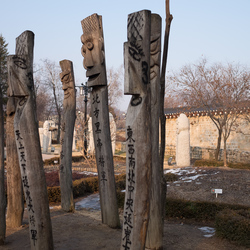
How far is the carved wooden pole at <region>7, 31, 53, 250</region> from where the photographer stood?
4418mm

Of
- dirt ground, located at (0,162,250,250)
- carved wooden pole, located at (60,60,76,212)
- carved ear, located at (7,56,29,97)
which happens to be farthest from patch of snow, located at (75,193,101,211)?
carved ear, located at (7,56,29,97)

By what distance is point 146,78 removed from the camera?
142 inches

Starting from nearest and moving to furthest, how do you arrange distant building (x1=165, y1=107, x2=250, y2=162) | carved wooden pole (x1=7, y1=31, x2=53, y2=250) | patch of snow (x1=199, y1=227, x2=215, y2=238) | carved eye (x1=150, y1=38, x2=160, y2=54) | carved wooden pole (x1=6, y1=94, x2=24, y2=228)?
carved wooden pole (x1=7, y1=31, x2=53, y2=250) < carved eye (x1=150, y1=38, x2=160, y2=54) < patch of snow (x1=199, y1=227, x2=215, y2=238) < carved wooden pole (x1=6, y1=94, x2=24, y2=228) < distant building (x1=165, y1=107, x2=250, y2=162)

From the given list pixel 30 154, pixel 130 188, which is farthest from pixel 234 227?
pixel 30 154

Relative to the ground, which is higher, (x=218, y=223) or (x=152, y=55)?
(x=152, y=55)

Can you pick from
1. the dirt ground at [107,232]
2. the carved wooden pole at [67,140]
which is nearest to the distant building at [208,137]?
the dirt ground at [107,232]

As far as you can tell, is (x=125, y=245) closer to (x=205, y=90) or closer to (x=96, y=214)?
(x=96, y=214)

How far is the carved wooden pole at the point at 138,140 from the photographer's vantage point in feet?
11.6

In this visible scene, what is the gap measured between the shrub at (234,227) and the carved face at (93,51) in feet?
10.7

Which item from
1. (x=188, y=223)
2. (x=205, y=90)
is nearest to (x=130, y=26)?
(x=188, y=223)

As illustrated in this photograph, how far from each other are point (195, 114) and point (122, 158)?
704 cm

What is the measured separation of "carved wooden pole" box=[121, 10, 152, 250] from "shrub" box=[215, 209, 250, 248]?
8.01ft

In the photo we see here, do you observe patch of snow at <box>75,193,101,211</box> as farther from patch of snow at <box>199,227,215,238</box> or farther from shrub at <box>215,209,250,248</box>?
shrub at <box>215,209,250,248</box>

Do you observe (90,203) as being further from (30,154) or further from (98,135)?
(30,154)
